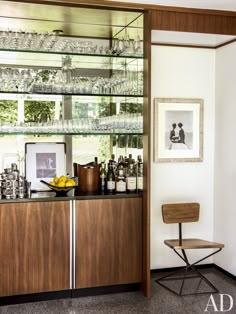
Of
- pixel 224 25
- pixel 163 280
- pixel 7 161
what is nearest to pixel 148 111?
pixel 224 25

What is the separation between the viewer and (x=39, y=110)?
4062 millimetres

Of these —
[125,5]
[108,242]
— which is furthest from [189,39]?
[108,242]

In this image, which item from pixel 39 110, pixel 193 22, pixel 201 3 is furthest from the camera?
pixel 39 110

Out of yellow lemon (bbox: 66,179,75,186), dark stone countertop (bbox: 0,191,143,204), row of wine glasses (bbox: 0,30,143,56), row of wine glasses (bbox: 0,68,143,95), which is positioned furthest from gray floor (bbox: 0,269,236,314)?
row of wine glasses (bbox: 0,30,143,56)

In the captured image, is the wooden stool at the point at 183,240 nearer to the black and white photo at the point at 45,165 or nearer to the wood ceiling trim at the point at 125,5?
the black and white photo at the point at 45,165

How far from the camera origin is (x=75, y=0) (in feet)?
11.2

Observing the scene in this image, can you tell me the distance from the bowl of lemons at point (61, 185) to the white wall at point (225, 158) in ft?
5.40

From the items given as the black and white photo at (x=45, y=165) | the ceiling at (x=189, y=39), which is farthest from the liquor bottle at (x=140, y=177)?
the ceiling at (x=189, y=39)

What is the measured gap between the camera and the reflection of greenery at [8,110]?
3986 mm

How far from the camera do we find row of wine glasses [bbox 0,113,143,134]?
380 cm

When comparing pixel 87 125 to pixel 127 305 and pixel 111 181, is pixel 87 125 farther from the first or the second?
pixel 127 305

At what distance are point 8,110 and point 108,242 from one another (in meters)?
1.60

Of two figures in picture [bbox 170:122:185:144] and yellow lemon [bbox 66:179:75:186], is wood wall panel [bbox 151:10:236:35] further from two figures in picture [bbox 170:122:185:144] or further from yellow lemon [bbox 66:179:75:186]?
yellow lemon [bbox 66:179:75:186]

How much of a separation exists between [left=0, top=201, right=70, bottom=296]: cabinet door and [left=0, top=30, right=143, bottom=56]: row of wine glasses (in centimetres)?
141
